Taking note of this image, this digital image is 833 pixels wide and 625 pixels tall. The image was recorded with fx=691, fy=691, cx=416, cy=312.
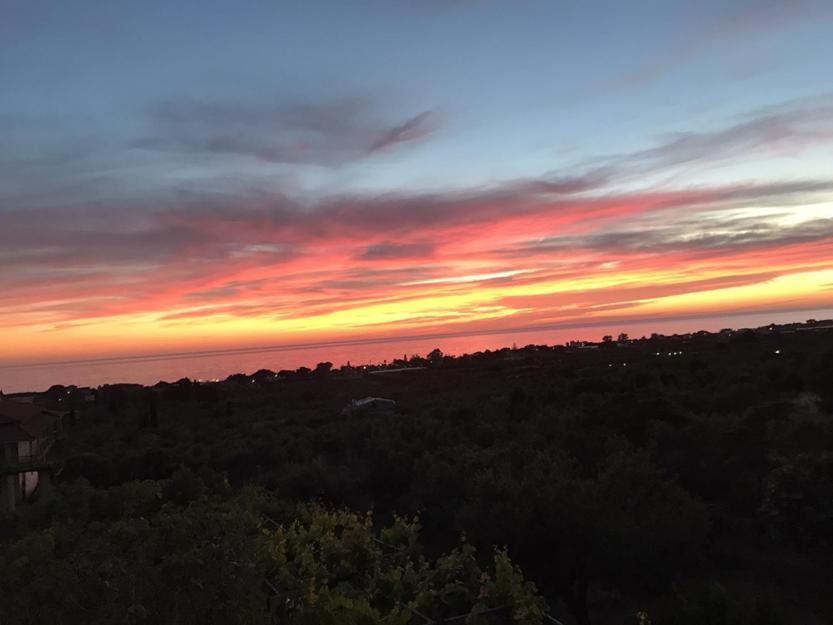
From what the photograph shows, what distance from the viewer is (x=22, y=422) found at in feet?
104

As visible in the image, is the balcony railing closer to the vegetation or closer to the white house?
the white house

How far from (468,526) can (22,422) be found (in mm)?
27168

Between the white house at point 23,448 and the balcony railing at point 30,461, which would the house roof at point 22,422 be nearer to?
the white house at point 23,448

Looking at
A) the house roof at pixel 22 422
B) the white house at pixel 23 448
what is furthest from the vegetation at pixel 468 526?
the house roof at pixel 22 422

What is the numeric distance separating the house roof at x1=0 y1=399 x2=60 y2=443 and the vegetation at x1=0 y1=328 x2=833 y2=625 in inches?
261

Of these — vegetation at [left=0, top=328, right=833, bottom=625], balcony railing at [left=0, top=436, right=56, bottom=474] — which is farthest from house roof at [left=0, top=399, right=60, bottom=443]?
vegetation at [left=0, top=328, right=833, bottom=625]

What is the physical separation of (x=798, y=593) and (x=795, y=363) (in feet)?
89.4

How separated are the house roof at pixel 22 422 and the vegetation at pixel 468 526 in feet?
21.7

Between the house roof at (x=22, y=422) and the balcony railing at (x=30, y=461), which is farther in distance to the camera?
the house roof at (x=22, y=422)

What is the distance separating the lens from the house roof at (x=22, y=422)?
30.4 meters

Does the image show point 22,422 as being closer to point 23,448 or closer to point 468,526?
point 23,448

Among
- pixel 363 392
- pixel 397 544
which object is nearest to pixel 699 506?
pixel 397 544

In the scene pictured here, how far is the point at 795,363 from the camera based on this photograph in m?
35.8

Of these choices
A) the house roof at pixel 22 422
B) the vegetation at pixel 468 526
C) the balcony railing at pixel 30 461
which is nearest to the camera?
the vegetation at pixel 468 526
